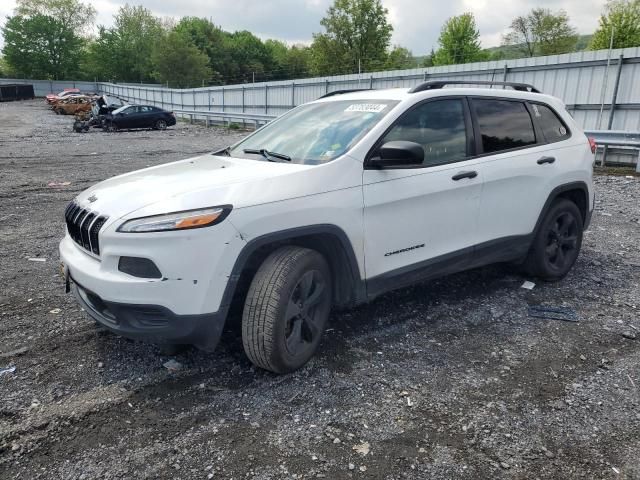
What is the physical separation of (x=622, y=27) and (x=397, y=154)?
50.2m

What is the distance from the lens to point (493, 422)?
110 inches

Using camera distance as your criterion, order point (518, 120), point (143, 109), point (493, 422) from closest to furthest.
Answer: point (493, 422), point (518, 120), point (143, 109)

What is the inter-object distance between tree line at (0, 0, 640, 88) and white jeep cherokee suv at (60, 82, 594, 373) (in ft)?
158

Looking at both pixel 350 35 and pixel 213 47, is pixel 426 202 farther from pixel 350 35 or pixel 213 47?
pixel 213 47

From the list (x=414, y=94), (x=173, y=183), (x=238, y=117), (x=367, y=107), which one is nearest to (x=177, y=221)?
(x=173, y=183)

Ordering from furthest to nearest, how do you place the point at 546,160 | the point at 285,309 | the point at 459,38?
the point at 459,38 → the point at 546,160 → the point at 285,309

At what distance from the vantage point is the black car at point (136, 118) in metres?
Result: 24.5

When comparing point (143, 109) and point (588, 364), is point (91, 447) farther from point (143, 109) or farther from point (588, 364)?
point (143, 109)

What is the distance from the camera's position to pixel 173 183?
3143 mm

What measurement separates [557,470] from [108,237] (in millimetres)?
2624

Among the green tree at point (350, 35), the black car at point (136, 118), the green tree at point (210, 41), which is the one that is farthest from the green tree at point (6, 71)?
the black car at point (136, 118)

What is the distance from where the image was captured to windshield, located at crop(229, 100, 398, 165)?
3.49 m

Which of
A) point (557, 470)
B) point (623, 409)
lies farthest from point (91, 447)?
point (623, 409)

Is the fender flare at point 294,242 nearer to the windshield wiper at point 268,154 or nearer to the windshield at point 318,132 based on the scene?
the windshield at point 318,132
